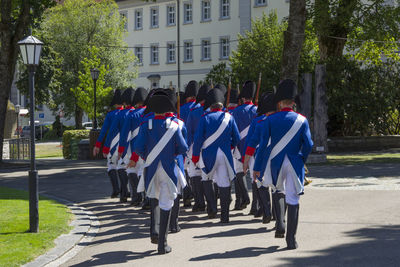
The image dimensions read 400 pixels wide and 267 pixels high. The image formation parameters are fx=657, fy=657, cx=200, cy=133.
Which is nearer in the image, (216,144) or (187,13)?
(216,144)

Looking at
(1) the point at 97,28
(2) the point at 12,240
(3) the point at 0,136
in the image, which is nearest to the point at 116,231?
(2) the point at 12,240

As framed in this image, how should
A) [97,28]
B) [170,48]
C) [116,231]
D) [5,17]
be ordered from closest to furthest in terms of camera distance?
[116,231] → [5,17] → [97,28] → [170,48]

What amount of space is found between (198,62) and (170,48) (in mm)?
4390

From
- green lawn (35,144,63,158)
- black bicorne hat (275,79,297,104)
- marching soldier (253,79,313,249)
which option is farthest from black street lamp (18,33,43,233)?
green lawn (35,144,63,158)

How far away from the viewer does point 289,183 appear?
840 centimetres

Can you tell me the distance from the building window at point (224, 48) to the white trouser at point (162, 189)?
171 feet

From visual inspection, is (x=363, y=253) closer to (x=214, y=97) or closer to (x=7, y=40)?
(x=214, y=97)

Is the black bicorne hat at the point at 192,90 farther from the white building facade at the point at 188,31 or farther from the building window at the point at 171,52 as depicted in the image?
the building window at the point at 171,52

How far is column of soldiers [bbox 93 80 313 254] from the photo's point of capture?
8.48m

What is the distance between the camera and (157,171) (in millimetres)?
8641

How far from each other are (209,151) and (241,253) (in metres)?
2.87

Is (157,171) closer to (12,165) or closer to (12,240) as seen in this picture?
(12,240)

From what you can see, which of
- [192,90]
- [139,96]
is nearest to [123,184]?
[139,96]

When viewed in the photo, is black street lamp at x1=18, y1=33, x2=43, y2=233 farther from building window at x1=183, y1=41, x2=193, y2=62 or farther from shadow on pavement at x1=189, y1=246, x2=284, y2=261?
building window at x1=183, y1=41, x2=193, y2=62
